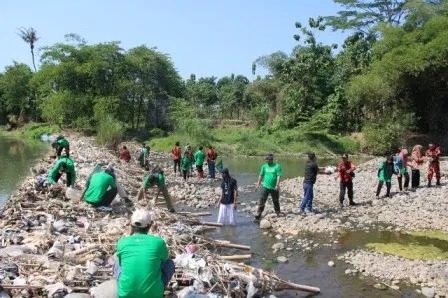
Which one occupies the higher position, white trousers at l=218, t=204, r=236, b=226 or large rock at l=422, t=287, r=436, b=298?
white trousers at l=218, t=204, r=236, b=226

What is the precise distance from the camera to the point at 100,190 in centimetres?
1171

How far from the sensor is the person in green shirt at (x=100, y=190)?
11.7 m

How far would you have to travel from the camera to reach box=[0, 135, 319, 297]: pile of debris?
696cm

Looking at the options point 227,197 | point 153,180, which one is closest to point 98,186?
point 153,180

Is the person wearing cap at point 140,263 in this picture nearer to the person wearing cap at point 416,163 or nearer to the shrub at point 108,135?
the person wearing cap at point 416,163

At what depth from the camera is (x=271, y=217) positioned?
1389cm

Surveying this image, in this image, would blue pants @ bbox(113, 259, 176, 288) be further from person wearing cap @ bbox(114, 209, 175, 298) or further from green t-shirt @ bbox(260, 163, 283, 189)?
green t-shirt @ bbox(260, 163, 283, 189)

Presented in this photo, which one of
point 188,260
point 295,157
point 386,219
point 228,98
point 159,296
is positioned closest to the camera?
point 159,296

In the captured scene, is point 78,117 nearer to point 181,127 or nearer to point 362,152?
point 181,127

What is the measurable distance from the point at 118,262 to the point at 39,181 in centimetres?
986

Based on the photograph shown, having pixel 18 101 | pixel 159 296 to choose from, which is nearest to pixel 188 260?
pixel 159 296

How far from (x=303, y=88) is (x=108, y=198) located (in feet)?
116

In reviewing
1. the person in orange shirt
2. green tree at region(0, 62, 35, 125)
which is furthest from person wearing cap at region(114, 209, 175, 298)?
green tree at region(0, 62, 35, 125)

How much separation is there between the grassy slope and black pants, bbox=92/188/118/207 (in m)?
26.1
